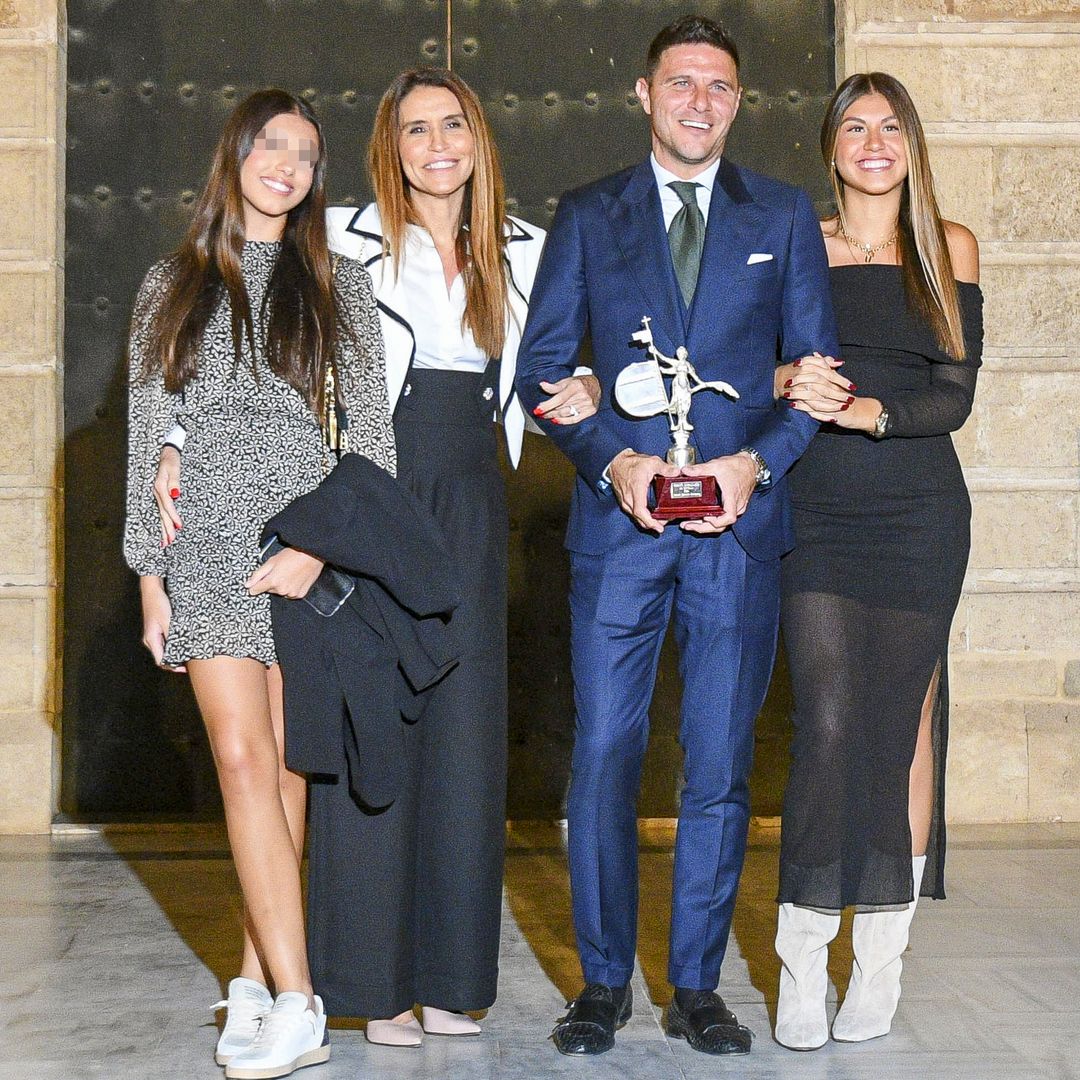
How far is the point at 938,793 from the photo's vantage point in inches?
147

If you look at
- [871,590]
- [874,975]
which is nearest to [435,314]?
[871,590]

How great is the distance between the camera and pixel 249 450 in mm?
3160

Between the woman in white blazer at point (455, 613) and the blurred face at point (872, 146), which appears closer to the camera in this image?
the woman in white blazer at point (455, 613)

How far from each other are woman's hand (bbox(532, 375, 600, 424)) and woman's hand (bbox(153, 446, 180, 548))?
77cm

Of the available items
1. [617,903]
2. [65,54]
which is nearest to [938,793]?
[617,903]

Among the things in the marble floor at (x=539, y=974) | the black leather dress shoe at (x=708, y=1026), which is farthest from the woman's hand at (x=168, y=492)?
the black leather dress shoe at (x=708, y=1026)

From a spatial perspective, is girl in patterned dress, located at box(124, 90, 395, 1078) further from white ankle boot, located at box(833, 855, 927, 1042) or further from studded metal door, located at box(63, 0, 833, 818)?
studded metal door, located at box(63, 0, 833, 818)

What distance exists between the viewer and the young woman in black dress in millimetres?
3385

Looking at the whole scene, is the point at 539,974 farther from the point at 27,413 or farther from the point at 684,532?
the point at 27,413

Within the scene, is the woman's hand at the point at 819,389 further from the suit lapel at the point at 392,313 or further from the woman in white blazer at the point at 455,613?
the suit lapel at the point at 392,313

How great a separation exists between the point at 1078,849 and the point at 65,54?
484cm

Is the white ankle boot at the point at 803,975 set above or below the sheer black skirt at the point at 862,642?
below

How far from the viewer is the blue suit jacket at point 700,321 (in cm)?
333

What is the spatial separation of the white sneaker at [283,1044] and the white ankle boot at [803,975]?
985 mm
